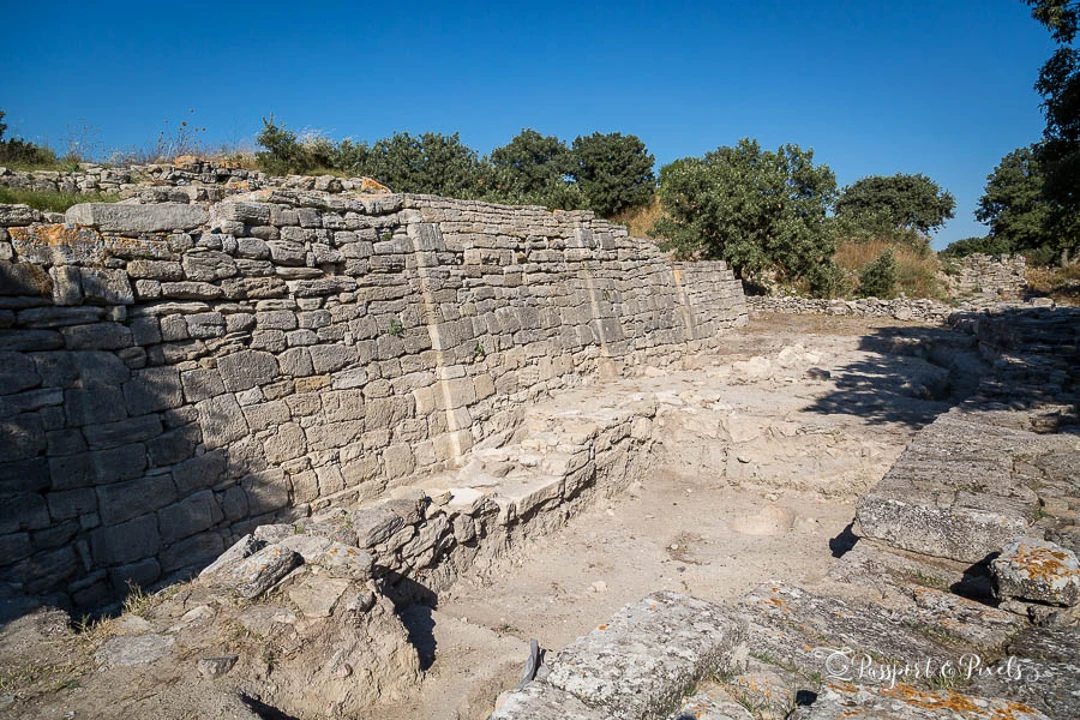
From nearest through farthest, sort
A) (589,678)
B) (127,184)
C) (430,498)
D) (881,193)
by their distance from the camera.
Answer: (589,678) < (430,498) < (127,184) < (881,193)

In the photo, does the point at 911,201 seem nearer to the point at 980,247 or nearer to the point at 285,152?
the point at 980,247

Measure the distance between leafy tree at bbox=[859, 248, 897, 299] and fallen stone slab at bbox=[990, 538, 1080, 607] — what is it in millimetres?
21867

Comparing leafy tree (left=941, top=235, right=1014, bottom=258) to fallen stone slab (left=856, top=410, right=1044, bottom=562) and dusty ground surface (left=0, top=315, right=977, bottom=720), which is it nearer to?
dusty ground surface (left=0, top=315, right=977, bottom=720)

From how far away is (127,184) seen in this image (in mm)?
8742

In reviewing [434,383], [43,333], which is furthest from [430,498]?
[43,333]

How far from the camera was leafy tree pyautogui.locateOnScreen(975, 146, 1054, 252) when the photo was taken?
31.7m

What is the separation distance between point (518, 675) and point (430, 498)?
78.2 inches

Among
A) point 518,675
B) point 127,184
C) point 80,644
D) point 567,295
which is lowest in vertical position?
point 518,675

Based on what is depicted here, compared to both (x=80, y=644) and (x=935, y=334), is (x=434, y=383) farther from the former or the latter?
(x=935, y=334)

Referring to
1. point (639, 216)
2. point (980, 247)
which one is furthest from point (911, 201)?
point (639, 216)

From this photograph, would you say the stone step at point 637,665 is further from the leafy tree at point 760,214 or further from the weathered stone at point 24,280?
the leafy tree at point 760,214

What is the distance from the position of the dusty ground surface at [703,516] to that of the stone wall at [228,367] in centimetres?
179

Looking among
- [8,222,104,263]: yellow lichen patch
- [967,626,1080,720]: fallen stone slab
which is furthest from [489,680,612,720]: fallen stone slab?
[8,222,104,263]: yellow lichen patch

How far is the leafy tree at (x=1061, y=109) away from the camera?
11562 millimetres
